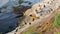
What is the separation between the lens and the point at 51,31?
283 cm

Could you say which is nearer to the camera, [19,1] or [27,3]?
[27,3]

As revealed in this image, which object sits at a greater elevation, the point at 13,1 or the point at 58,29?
the point at 13,1

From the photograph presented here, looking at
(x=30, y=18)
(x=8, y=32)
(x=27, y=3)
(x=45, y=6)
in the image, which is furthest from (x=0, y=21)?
(x=27, y=3)

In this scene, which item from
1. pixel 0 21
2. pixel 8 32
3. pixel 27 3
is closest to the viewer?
pixel 8 32

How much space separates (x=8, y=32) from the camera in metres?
3.79

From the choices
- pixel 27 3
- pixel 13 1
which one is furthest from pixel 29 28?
pixel 13 1

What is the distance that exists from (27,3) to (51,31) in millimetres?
2764

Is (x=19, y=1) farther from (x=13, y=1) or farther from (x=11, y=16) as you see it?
(x=11, y=16)

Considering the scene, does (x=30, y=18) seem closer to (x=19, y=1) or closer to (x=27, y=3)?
(x=27, y=3)

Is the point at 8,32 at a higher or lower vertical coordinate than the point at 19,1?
lower

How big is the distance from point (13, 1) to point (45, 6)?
237 centimetres

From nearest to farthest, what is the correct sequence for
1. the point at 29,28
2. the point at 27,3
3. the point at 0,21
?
1. the point at 29,28
2. the point at 0,21
3. the point at 27,3

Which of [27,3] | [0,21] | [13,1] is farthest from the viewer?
[13,1]

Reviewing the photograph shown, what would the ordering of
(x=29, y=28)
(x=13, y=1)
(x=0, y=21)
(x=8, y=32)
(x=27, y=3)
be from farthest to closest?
(x=13, y=1) < (x=27, y=3) < (x=0, y=21) < (x=8, y=32) < (x=29, y=28)
